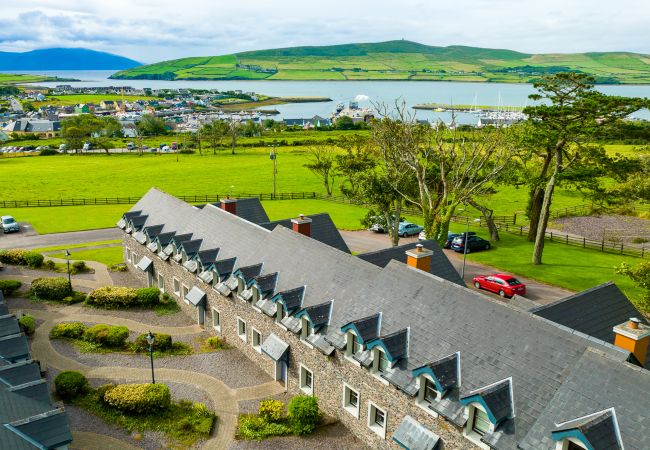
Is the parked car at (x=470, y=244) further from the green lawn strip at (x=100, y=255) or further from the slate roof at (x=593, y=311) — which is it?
the green lawn strip at (x=100, y=255)

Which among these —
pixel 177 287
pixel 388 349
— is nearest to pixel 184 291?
pixel 177 287

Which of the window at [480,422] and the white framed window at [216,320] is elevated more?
the window at [480,422]

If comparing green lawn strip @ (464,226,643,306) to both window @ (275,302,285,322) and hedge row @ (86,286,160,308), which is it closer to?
window @ (275,302,285,322)

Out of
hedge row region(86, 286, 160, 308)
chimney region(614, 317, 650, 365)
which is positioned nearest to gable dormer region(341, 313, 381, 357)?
chimney region(614, 317, 650, 365)

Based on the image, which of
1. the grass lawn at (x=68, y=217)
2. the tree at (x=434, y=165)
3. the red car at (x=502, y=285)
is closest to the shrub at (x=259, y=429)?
the red car at (x=502, y=285)

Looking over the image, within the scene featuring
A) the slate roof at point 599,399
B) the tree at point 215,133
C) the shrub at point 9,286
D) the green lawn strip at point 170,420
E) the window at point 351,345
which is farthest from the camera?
the tree at point 215,133

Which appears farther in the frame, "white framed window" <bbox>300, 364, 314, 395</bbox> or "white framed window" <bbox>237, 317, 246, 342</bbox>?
"white framed window" <bbox>237, 317, 246, 342</bbox>
